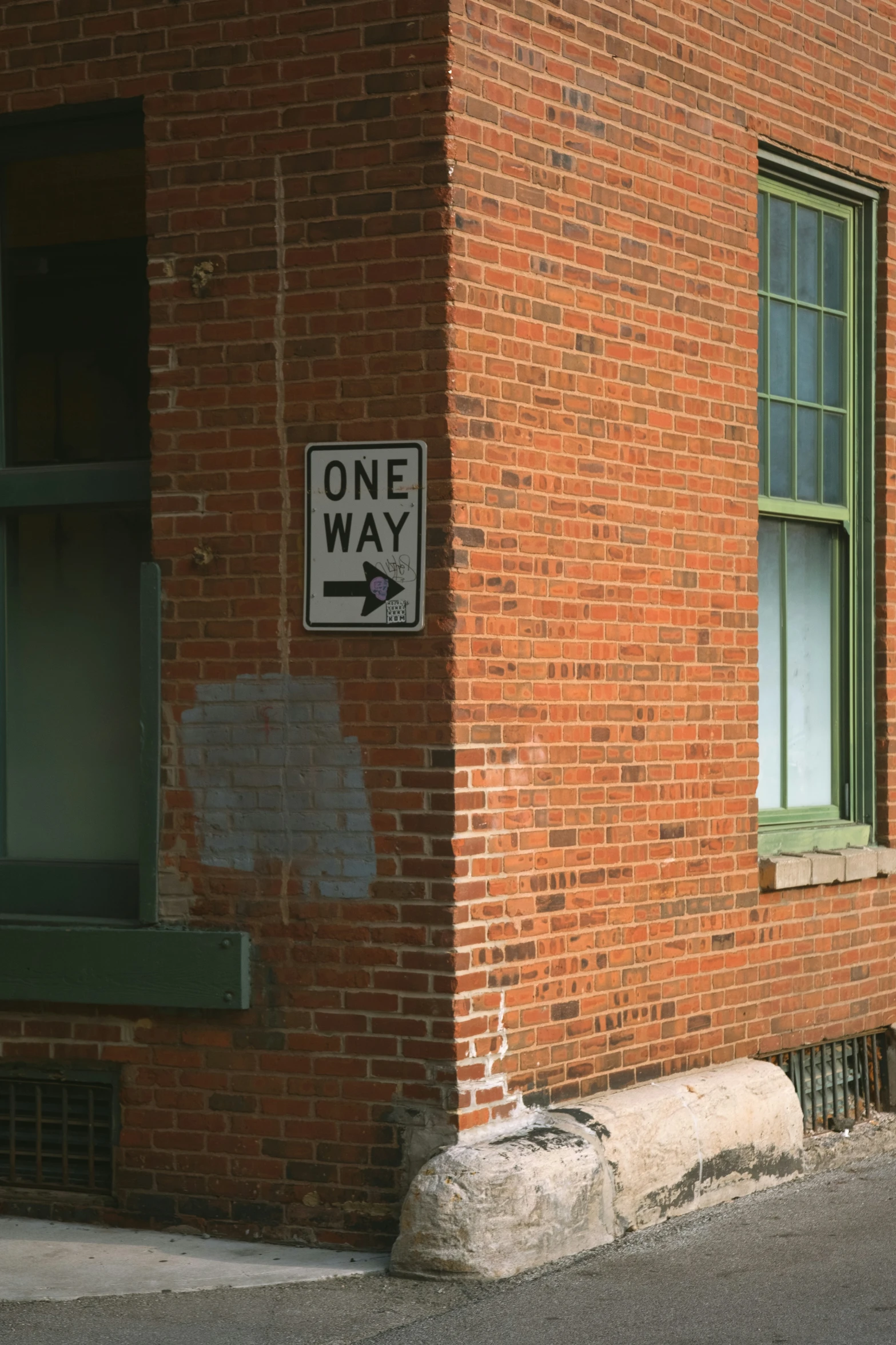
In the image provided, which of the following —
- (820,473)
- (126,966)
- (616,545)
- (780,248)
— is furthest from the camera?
(820,473)

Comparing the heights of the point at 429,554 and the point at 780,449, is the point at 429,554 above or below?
below

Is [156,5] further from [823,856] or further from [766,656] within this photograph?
[823,856]

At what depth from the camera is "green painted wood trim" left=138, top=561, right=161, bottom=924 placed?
265 inches

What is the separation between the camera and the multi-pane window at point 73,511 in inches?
282

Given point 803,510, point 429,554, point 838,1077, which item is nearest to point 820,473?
point 803,510

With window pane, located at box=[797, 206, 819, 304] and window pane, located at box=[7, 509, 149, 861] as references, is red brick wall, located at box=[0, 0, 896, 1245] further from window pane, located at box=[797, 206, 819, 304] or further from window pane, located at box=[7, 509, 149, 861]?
window pane, located at box=[797, 206, 819, 304]

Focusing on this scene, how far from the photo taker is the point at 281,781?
6586 millimetres

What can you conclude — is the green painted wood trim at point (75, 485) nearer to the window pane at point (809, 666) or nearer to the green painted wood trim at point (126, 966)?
the green painted wood trim at point (126, 966)

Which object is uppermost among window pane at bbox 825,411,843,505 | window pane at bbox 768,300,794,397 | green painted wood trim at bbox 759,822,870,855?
window pane at bbox 768,300,794,397

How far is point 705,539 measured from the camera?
25.2 ft

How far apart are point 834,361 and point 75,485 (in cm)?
358

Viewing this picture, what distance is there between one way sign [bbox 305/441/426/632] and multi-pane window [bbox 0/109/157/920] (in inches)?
33.2

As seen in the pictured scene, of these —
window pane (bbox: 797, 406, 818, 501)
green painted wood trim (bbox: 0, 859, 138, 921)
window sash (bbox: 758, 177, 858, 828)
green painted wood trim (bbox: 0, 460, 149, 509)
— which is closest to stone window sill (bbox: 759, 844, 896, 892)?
window sash (bbox: 758, 177, 858, 828)

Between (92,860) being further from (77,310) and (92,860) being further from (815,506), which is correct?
(815,506)
